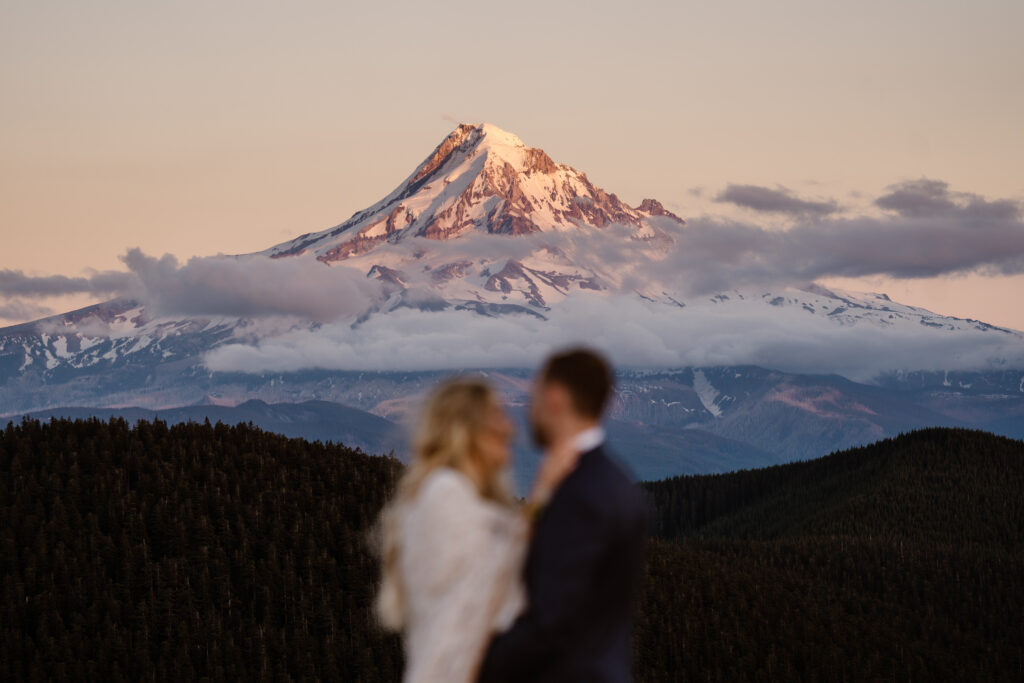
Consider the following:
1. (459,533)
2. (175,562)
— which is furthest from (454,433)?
(175,562)

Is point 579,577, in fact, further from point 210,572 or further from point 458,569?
point 210,572

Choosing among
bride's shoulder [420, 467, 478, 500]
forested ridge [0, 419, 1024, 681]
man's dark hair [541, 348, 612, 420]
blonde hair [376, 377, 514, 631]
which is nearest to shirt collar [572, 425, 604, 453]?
man's dark hair [541, 348, 612, 420]

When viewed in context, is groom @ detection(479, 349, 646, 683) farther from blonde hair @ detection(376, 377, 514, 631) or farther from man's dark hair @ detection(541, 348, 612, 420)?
blonde hair @ detection(376, 377, 514, 631)

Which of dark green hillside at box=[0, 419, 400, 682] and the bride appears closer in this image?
the bride

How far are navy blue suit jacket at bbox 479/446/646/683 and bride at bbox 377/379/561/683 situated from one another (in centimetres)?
42

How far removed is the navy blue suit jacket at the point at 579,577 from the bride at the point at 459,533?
419 mm

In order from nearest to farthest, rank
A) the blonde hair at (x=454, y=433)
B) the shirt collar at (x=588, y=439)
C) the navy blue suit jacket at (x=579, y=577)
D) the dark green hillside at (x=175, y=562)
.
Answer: the navy blue suit jacket at (x=579, y=577) < the shirt collar at (x=588, y=439) < the blonde hair at (x=454, y=433) < the dark green hillside at (x=175, y=562)

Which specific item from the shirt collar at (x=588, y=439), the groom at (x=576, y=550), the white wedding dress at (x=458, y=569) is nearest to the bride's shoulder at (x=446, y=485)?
the white wedding dress at (x=458, y=569)

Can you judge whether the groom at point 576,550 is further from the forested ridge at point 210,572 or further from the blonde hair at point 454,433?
the forested ridge at point 210,572

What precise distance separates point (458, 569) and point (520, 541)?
0.74 meters

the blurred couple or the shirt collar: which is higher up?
the shirt collar

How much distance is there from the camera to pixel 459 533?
1181 cm

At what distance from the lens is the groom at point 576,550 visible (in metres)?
11.1

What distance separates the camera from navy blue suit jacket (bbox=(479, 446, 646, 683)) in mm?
11078
